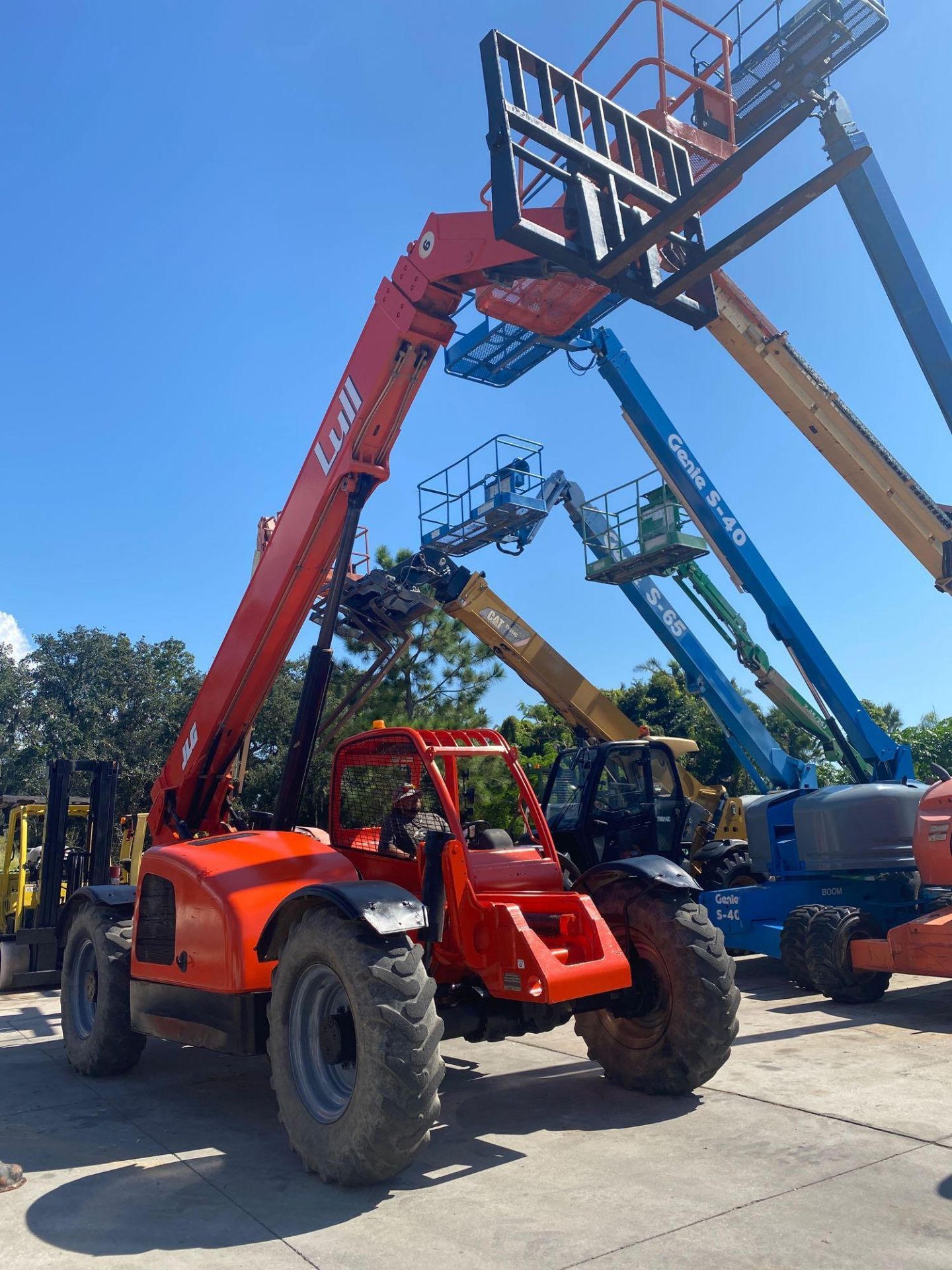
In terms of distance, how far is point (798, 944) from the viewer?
9531 millimetres

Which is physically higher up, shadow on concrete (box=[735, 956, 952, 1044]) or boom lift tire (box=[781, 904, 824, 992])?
boom lift tire (box=[781, 904, 824, 992])

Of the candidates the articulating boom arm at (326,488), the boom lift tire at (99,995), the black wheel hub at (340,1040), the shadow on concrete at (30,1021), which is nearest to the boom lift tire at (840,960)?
the articulating boom arm at (326,488)

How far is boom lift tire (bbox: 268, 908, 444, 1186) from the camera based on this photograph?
4.32m

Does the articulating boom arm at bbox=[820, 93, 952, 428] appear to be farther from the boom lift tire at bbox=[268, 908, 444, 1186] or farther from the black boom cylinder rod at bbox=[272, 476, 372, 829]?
the boom lift tire at bbox=[268, 908, 444, 1186]

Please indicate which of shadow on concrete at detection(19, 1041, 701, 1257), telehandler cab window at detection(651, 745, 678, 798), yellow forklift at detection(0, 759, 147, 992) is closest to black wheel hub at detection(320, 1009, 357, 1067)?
shadow on concrete at detection(19, 1041, 701, 1257)

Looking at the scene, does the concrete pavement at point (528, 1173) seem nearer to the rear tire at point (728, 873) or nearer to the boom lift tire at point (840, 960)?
the boom lift tire at point (840, 960)

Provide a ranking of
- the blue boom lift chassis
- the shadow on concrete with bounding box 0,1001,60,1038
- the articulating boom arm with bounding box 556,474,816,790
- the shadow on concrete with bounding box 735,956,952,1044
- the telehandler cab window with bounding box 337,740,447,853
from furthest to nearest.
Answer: the articulating boom arm with bounding box 556,474,816,790 → the shadow on concrete with bounding box 0,1001,60,1038 → the shadow on concrete with bounding box 735,956,952,1044 → the telehandler cab window with bounding box 337,740,447,853 → the blue boom lift chassis

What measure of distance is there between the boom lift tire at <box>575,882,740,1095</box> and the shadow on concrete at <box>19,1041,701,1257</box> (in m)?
0.21

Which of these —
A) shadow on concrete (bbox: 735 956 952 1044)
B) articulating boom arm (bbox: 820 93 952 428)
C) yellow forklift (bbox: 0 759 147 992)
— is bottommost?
shadow on concrete (bbox: 735 956 952 1044)

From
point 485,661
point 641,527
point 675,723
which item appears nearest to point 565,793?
point 641,527

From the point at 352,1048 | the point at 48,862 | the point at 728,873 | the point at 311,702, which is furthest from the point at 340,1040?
the point at 728,873

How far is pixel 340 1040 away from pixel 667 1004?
2172 mm

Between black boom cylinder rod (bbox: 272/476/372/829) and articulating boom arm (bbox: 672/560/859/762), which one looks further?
articulating boom arm (bbox: 672/560/859/762)

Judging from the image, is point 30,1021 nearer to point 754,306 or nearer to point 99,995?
point 99,995
